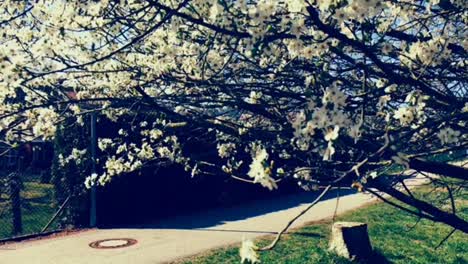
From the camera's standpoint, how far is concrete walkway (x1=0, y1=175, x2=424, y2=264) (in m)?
8.33

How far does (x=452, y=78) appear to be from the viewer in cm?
387

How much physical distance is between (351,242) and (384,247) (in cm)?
80

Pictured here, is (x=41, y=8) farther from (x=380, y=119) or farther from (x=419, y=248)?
(x=419, y=248)

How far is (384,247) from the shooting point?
27.3ft

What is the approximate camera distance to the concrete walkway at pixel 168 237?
833 centimetres

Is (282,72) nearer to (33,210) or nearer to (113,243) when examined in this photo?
(113,243)

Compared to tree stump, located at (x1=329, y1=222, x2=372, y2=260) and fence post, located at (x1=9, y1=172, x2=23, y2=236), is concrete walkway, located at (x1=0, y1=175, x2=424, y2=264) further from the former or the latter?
tree stump, located at (x1=329, y1=222, x2=372, y2=260)

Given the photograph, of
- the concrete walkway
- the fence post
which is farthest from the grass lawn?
the fence post

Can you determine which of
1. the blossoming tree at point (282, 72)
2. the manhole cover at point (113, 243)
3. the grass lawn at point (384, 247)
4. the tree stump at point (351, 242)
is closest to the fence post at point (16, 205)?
the manhole cover at point (113, 243)

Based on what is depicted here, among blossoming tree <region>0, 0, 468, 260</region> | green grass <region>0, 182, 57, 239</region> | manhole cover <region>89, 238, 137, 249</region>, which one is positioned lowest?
manhole cover <region>89, 238, 137, 249</region>

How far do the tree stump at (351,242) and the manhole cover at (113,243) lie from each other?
360cm

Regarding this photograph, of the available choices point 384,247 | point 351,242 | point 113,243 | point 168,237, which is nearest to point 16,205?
point 113,243

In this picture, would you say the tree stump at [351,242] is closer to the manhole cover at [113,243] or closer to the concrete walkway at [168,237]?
the concrete walkway at [168,237]

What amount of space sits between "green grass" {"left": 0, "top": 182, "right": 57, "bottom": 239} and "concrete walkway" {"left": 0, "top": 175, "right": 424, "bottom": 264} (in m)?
1.34
